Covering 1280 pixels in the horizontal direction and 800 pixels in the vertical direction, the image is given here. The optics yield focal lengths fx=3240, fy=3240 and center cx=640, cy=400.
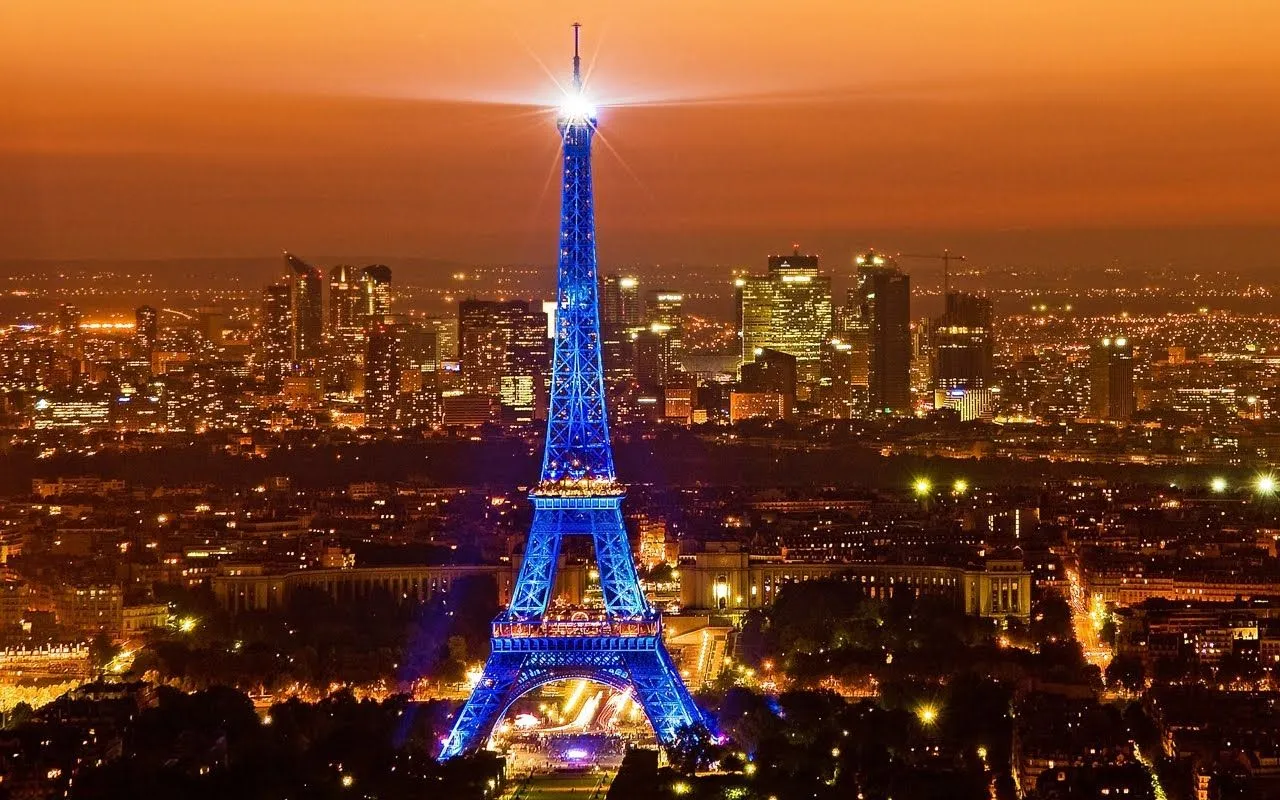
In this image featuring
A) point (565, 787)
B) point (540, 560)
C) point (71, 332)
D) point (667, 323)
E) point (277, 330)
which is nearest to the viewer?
point (565, 787)

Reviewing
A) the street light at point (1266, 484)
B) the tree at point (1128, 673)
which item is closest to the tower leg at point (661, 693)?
the tree at point (1128, 673)

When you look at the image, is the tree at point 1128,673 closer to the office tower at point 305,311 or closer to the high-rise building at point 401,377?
the high-rise building at point 401,377

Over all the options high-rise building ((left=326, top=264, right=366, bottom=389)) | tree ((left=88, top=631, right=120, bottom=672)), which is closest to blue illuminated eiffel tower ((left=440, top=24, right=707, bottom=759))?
tree ((left=88, top=631, right=120, bottom=672))

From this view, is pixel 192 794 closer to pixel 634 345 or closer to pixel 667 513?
pixel 667 513

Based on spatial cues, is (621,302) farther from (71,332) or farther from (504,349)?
(71,332)

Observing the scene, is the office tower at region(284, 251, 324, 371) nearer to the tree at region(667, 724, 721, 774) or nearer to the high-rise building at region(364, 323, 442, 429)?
the high-rise building at region(364, 323, 442, 429)

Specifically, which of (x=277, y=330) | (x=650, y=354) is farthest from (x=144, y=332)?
(x=650, y=354)
